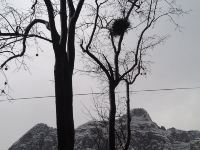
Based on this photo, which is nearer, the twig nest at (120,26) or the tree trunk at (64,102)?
the tree trunk at (64,102)

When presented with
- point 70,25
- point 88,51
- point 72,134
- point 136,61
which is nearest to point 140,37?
point 136,61

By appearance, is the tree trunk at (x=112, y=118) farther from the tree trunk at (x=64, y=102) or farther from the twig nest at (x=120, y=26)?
the tree trunk at (x=64, y=102)

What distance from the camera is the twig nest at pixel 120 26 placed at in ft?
38.6

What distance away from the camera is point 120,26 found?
1178cm

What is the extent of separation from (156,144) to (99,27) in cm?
19017

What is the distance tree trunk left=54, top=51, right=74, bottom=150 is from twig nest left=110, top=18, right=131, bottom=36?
3633 mm

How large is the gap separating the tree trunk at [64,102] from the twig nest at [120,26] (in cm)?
363

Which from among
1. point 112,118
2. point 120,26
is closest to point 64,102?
point 112,118

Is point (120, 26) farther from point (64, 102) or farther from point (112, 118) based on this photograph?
point (64, 102)

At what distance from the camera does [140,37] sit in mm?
12242

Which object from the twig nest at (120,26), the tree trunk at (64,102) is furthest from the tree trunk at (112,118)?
the tree trunk at (64,102)

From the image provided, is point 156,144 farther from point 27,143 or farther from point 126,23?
point 126,23

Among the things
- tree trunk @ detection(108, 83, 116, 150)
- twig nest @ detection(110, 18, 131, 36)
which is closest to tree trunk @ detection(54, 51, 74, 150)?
tree trunk @ detection(108, 83, 116, 150)

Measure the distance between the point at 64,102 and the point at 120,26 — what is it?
4256 mm
